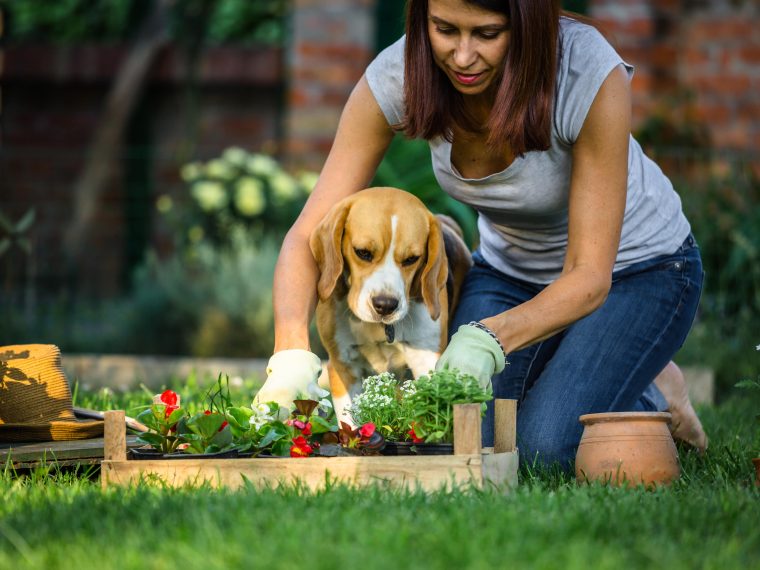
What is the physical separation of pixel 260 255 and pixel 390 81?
368 cm

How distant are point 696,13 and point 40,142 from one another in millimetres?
5607

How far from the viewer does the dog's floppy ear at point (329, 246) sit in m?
3.62

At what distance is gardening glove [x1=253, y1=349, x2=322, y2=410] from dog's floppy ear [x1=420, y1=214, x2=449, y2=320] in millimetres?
564

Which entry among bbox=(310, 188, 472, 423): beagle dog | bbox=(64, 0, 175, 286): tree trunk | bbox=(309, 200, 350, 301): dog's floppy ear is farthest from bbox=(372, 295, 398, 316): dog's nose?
bbox=(64, 0, 175, 286): tree trunk

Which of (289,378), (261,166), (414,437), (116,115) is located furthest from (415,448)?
(116,115)

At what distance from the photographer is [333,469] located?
2.88 metres

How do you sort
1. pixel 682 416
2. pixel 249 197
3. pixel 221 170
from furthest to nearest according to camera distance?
pixel 221 170
pixel 249 197
pixel 682 416

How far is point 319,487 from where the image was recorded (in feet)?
9.32

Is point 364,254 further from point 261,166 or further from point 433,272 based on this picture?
point 261,166

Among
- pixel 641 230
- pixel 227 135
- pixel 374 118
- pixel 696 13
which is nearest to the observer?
pixel 374 118

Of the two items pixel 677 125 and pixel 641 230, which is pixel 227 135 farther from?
pixel 641 230

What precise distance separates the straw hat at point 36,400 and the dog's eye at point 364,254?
985 mm

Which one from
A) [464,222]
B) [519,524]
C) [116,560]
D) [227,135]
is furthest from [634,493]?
[227,135]

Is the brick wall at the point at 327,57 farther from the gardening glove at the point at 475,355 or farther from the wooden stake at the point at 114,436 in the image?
the wooden stake at the point at 114,436
